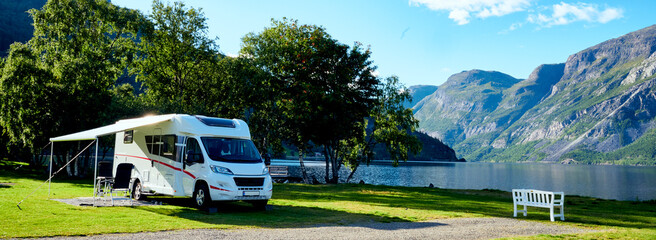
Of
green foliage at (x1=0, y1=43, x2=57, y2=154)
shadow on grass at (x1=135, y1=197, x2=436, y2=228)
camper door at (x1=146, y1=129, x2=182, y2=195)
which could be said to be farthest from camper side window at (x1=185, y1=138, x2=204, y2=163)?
green foliage at (x1=0, y1=43, x2=57, y2=154)

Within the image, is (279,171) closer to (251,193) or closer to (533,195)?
(251,193)

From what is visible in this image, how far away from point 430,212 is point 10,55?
31.9m

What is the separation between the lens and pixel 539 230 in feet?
39.6

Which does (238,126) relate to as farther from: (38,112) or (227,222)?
(38,112)

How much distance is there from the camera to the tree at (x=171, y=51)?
128 ft

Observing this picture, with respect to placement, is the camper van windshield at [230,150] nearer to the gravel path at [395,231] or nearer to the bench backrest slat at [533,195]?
the gravel path at [395,231]

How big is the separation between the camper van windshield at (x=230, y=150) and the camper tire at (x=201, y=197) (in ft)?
3.57

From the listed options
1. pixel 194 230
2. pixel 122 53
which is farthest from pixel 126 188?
pixel 122 53

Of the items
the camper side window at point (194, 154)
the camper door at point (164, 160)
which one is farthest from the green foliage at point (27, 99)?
the camper side window at point (194, 154)

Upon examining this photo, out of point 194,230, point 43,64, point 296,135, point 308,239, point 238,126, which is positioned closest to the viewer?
point 308,239

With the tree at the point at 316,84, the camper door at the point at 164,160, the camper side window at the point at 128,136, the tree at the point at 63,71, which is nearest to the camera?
the camper door at the point at 164,160

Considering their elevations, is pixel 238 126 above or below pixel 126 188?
above

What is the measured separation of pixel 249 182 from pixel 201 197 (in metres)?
1.74

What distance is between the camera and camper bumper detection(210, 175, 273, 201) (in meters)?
14.2
